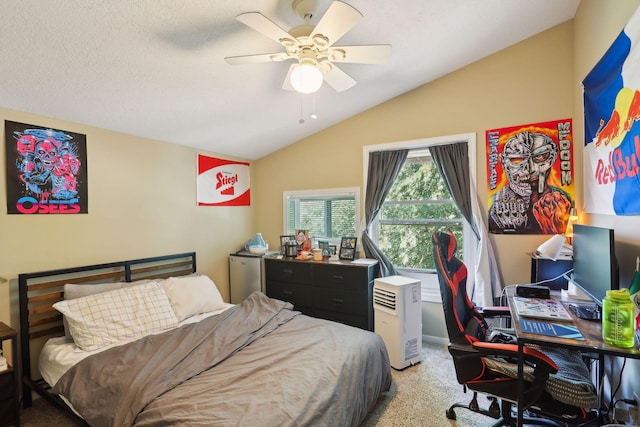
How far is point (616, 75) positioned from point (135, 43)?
2824 millimetres

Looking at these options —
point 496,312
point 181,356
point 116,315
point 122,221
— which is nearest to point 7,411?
point 116,315

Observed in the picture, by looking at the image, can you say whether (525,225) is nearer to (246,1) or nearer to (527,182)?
(527,182)

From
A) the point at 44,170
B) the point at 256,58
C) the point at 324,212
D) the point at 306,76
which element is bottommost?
the point at 324,212

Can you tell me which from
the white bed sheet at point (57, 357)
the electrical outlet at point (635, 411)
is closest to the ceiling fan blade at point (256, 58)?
the white bed sheet at point (57, 357)

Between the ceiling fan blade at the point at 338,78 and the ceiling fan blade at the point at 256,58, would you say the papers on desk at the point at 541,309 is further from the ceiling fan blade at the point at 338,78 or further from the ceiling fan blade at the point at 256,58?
the ceiling fan blade at the point at 256,58

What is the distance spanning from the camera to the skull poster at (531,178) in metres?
2.77

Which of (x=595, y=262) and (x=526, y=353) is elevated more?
(x=595, y=262)

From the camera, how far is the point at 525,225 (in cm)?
291

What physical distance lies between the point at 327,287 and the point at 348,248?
517mm

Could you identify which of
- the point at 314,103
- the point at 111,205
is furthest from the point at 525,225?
the point at 111,205

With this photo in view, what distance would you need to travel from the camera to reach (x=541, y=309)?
6.27ft

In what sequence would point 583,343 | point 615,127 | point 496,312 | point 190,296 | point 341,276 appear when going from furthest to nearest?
1. point 341,276
2. point 190,296
3. point 496,312
4. point 615,127
5. point 583,343

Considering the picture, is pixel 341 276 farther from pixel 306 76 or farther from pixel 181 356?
pixel 306 76

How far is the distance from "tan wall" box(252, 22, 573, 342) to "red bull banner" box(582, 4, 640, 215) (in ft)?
1.82
